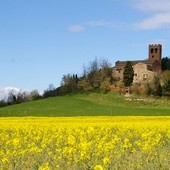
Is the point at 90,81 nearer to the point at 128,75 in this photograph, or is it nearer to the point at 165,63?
the point at 128,75

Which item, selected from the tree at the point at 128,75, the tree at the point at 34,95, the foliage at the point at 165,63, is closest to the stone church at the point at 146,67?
the foliage at the point at 165,63

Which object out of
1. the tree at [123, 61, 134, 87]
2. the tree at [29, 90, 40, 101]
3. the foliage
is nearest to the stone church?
the foliage

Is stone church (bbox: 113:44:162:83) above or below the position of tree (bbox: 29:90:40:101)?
above

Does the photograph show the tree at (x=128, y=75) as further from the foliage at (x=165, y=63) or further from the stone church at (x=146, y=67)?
the foliage at (x=165, y=63)

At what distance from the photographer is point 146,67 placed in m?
115

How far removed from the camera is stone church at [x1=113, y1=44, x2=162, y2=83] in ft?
366

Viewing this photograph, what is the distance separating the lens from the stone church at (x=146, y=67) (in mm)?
→ 111500

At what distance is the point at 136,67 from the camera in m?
115

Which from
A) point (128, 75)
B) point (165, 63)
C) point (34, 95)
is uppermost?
point (165, 63)

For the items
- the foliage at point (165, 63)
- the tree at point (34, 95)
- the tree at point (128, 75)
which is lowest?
the tree at point (34, 95)

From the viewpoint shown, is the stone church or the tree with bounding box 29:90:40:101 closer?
the tree with bounding box 29:90:40:101

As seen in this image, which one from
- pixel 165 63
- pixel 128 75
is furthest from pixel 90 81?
pixel 165 63

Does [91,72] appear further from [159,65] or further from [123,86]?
[159,65]

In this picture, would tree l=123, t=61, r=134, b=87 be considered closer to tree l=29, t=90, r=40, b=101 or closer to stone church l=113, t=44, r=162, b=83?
stone church l=113, t=44, r=162, b=83
